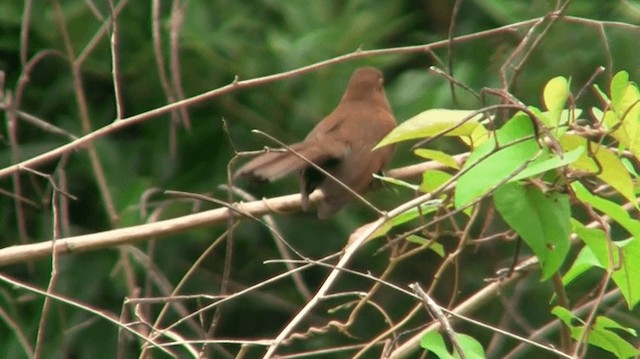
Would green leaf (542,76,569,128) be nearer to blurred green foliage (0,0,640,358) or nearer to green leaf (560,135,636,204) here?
green leaf (560,135,636,204)

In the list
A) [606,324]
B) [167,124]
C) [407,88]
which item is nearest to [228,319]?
[167,124]

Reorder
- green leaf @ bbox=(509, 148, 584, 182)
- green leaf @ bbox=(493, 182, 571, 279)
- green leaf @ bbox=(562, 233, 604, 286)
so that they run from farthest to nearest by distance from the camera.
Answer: green leaf @ bbox=(562, 233, 604, 286) → green leaf @ bbox=(493, 182, 571, 279) → green leaf @ bbox=(509, 148, 584, 182)

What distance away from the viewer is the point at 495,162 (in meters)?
1.44

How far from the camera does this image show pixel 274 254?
4262 mm

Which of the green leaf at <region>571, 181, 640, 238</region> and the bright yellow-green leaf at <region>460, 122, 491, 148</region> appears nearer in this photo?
the green leaf at <region>571, 181, 640, 238</region>

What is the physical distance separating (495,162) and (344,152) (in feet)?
6.25

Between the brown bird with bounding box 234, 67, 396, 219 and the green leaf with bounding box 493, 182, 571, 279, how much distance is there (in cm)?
92

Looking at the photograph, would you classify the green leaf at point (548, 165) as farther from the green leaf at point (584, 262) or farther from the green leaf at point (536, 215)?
the green leaf at point (584, 262)

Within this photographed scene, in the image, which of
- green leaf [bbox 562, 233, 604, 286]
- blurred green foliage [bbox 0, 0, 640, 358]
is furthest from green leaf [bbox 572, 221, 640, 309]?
blurred green foliage [bbox 0, 0, 640, 358]

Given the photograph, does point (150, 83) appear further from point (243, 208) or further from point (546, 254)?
point (546, 254)

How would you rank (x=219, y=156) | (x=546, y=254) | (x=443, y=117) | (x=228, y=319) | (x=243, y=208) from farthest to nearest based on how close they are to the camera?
(x=228, y=319)
(x=219, y=156)
(x=243, y=208)
(x=443, y=117)
(x=546, y=254)

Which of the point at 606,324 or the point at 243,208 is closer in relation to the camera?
the point at 606,324

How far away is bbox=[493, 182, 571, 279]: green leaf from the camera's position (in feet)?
4.98

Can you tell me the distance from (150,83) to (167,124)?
161mm
